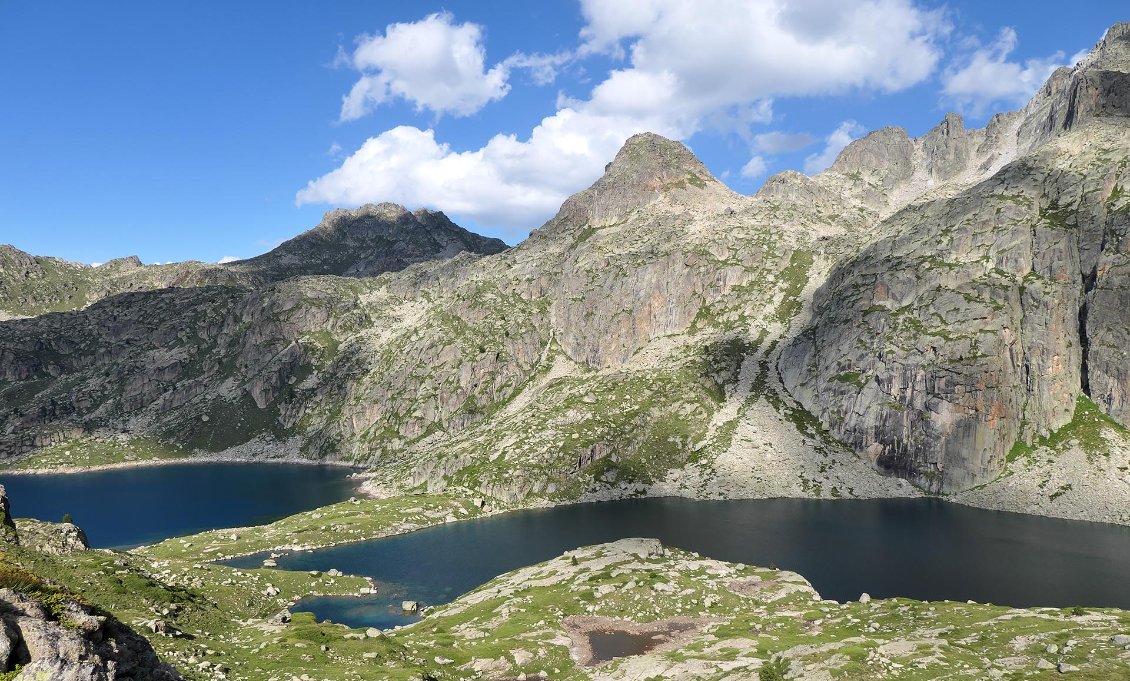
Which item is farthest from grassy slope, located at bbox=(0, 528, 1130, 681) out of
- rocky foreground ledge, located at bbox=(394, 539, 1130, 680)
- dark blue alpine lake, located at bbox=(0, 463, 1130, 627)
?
dark blue alpine lake, located at bbox=(0, 463, 1130, 627)

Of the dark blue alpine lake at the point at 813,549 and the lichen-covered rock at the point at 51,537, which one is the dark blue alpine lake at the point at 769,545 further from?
the lichen-covered rock at the point at 51,537

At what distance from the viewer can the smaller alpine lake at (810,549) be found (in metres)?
108

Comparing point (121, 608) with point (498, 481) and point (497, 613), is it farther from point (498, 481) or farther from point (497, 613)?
point (498, 481)

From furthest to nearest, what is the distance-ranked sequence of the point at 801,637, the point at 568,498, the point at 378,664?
the point at 568,498, the point at 801,637, the point at 378,664

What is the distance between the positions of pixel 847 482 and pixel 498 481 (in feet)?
378

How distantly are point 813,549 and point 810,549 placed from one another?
2.22 feet

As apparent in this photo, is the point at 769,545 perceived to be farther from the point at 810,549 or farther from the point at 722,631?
the point at 722,631

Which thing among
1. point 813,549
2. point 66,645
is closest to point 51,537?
point 66,645

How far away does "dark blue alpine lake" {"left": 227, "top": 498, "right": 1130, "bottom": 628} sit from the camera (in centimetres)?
10794

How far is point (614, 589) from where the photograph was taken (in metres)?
90.1

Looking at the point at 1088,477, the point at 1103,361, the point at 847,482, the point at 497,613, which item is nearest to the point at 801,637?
the point at 497,613

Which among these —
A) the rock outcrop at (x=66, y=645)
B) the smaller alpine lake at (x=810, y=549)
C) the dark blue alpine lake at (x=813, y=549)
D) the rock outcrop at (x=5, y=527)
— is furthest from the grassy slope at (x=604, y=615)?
the rock outcrop at (x=66, y=645)

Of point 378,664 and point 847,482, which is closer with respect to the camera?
point 378,664

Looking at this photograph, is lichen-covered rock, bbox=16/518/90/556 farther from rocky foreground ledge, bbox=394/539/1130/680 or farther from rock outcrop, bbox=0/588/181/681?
rock outcrop, bbox=0/588/181/681
